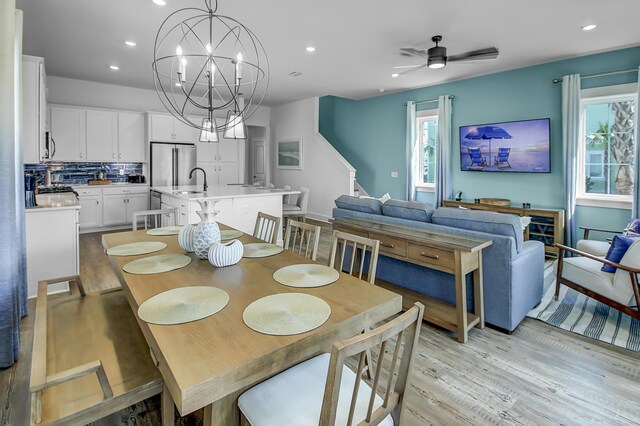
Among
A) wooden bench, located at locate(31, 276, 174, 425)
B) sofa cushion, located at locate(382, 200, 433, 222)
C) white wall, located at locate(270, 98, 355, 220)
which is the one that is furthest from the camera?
white wall, located at locate(270, 98, 355, 220)

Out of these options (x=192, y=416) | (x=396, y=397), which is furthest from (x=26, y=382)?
(x=396, y=397)

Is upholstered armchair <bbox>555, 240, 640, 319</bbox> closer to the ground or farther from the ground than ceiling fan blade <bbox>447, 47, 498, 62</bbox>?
closer to the ground

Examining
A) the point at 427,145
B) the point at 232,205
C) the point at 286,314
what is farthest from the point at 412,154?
the point at 286,314

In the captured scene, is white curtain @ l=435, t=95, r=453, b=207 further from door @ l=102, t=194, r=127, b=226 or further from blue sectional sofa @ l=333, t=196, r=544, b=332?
door @ l=102, t=194, r=127, b=226

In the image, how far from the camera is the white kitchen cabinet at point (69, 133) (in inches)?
241

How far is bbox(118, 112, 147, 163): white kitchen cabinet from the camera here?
22.3ft

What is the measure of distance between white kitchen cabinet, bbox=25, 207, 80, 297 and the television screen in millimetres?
5889

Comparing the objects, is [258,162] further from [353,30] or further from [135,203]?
[353,30]

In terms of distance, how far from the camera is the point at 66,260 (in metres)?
3.44

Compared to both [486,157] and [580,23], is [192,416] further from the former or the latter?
[486,157]

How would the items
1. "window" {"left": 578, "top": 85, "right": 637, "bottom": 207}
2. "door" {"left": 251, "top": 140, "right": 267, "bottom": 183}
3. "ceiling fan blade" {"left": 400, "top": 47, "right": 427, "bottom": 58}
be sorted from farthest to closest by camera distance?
"door" {"left": 251, "top": 140, "right": 267, "bottom": 183} < "window" {"left": 578, "top": 85, "right": 637, "bottom": 207} < "ceiling fan blade" {"left": 400, "top": 47, "right": 427, "bottom": 58}

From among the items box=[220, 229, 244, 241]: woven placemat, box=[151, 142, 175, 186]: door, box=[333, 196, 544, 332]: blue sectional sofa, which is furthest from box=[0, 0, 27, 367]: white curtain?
box=[151, 142, 175, 186]: door

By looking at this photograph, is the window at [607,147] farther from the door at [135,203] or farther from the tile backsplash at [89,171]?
the tile backsplash at [89,171]

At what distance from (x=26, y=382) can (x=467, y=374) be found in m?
2.75
